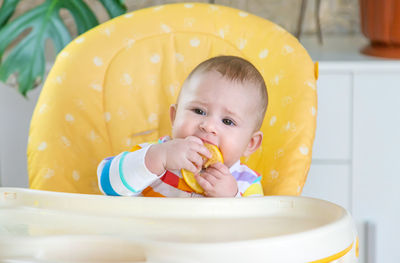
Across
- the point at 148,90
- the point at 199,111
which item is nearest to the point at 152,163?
the point at 199,111

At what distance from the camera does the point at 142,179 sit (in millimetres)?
1055

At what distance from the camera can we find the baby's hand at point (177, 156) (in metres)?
1.04

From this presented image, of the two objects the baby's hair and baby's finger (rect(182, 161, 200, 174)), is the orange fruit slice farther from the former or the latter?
the baby's hair

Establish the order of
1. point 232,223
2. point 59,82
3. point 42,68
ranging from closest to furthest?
point 232,223 → point 59,82 → point 42,68

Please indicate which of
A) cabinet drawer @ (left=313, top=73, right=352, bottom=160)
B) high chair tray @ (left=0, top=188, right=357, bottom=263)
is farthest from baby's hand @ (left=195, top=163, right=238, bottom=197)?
cabinet drawer @ (left=313, top=73, right=352, bottom=160)

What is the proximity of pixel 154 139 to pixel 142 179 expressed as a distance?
13.4 inches

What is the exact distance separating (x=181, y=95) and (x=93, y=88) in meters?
0.28

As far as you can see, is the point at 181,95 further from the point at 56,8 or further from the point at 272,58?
the point at 56,8

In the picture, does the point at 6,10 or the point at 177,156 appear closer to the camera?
the point at 177,156

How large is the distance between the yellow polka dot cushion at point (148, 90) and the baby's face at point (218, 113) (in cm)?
14

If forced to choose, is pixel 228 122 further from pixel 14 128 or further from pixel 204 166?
pixel 14 128

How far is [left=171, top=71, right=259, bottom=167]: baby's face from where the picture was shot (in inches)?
44.0

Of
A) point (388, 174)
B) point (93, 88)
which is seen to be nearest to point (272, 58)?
point (93, 88)

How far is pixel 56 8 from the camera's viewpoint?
1686 millimetres
